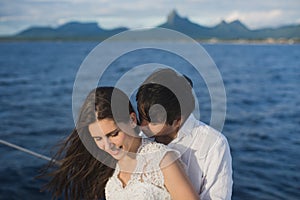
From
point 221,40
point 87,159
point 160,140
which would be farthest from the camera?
point 221,40

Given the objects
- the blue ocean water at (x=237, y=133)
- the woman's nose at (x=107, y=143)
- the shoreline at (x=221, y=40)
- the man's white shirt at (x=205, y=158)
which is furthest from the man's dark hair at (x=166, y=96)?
the shoreline at (x=221, y=40)

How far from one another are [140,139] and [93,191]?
2.22 feet

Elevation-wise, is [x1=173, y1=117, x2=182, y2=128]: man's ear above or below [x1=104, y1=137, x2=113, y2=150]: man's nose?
above

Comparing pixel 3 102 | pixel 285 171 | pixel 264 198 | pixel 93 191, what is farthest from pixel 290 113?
pixel 93 191

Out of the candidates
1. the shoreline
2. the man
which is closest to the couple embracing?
the man

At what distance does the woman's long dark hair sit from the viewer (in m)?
2.15

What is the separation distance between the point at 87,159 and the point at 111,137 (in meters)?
0.53

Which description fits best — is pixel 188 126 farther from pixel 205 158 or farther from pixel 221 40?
pixel 221 40

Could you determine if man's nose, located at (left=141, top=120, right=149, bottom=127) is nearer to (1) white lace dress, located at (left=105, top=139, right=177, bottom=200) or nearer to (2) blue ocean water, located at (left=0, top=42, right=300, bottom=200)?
(1) white lace dress, located at (left=105, top=139, right=177, bottom=200)

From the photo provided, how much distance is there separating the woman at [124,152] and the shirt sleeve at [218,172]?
18 centimetres

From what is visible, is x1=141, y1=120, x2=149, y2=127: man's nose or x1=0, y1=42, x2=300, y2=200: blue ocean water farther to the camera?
→ x1=0, y1=42, x2=300, y2=200: blue ocean water

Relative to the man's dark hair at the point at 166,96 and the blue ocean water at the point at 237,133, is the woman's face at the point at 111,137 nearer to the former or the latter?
the man's dark hair at the point at 166,96

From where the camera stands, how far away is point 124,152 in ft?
7.48

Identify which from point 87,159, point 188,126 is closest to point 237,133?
point 87,159
